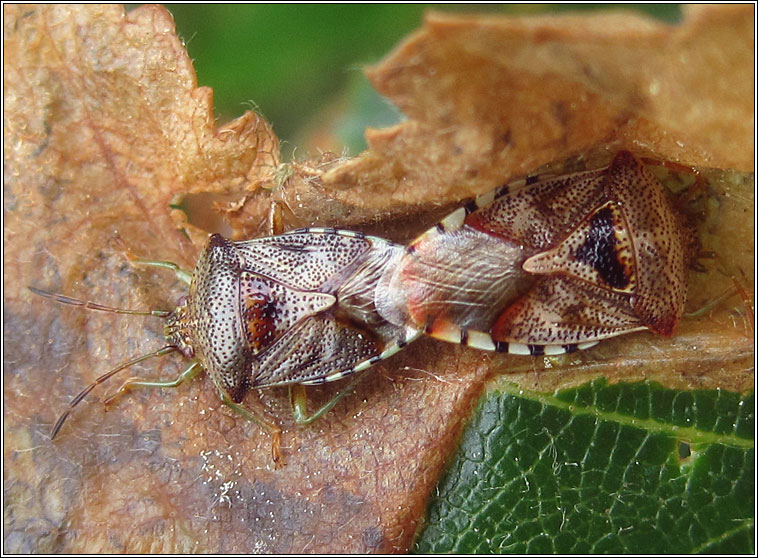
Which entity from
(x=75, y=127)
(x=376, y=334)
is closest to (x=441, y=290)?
(x=376, y=334)

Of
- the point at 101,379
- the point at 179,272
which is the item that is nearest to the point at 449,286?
the point at 179,272

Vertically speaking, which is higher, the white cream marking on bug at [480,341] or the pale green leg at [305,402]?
the white cream marking on bug at [480,341]

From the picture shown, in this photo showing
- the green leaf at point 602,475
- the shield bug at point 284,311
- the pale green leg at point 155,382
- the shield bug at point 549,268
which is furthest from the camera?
the shield bug at point 284,311

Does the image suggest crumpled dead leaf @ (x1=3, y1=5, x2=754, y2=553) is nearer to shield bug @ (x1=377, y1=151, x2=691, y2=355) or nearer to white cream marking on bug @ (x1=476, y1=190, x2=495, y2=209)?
shield bug @ (x1=377, y1=151, x2=691, y2=355)

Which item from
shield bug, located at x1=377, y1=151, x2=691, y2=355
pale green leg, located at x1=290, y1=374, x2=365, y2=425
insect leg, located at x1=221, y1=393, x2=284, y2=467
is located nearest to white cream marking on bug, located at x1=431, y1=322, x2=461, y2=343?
shield bug, located at x1=377, y1=151, x2=691, y2=355

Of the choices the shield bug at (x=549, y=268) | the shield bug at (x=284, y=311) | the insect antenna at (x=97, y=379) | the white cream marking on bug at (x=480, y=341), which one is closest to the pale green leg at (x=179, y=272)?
the shield bug at (x=284, y=311)

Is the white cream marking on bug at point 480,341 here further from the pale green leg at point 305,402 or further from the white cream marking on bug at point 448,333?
the pale green leg at point 305,402

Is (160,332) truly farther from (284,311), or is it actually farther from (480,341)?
(480,341)

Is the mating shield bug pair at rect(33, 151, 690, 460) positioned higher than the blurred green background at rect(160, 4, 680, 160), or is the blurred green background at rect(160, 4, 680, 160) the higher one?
the blurred green background at rect(160, 4, 680, 160)
